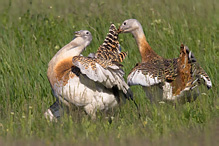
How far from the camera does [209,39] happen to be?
8188 mm

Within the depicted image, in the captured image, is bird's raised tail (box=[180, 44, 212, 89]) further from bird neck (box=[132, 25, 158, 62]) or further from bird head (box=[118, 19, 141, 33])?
bird head (box=[118, 19, 141, 33])

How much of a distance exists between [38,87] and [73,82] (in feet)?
4.28

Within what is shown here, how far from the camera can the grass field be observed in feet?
16.9

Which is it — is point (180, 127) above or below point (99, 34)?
below

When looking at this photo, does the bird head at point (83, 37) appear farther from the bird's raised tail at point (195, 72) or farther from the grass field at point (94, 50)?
the bird's raised tail at point (195, 72)

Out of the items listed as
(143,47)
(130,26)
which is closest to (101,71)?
(143,47)

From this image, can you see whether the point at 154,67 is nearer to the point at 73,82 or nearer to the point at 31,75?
the point at 73,82

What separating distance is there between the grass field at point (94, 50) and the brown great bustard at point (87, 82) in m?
0.18

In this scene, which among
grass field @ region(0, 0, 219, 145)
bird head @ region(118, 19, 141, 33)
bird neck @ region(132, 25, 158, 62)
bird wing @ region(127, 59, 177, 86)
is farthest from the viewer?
bird head @ region(118, 19, 141, 33)

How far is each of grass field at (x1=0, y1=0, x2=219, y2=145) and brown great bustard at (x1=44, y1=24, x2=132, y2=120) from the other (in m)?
0.18

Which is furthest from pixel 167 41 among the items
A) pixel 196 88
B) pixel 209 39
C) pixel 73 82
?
pixel 73 82

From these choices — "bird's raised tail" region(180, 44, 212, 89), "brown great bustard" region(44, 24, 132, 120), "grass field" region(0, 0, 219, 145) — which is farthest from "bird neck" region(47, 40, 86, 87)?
"bird's raised tail" region(180, 44, 212, 89)

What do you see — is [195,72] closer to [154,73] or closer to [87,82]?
[154,73]

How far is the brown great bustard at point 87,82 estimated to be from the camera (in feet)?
19.7
